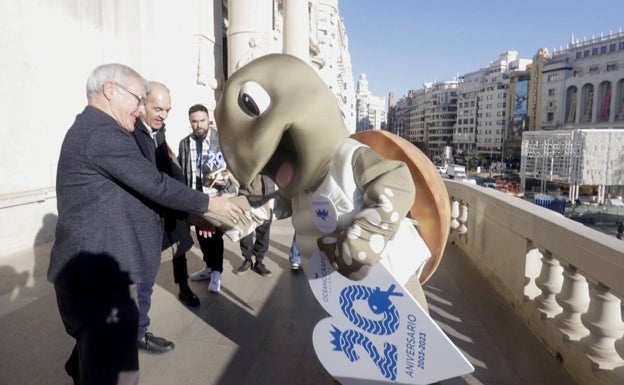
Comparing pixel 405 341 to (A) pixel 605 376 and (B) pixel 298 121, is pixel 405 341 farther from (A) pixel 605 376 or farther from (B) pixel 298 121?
→ (A) pixel 605 376

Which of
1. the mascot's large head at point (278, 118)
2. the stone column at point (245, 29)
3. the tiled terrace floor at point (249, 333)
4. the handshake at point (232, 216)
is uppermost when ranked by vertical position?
the stone column at point (245, 29)

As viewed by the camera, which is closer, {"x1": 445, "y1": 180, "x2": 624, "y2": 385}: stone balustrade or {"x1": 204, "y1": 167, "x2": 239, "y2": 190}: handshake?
{"x1": 445, "y1": 180, "x2": 624, "y2": 385}: stone balustrade

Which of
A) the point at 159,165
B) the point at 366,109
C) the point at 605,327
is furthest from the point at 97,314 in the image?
the point at 366,109

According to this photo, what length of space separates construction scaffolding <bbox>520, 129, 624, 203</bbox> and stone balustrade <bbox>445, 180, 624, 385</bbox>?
36641mm

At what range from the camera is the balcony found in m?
2.09

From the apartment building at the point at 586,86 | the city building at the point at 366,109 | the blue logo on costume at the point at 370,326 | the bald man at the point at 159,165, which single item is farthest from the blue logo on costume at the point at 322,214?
the city building at the point at 366,109

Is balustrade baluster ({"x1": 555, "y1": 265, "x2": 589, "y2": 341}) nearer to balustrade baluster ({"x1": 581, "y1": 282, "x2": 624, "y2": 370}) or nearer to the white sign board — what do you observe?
balustrade baluster ({"x1": 581, "y1": 282, "x2": 624, "y2": 370})

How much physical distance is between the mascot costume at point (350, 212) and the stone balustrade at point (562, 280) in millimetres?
870

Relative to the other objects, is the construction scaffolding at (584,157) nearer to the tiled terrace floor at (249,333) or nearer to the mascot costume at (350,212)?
the tiled terrace floor at (249,333)

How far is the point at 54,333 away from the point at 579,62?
278ft

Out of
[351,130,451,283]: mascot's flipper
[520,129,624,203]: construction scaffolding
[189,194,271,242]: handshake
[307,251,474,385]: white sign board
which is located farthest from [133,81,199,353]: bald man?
[520,129,624,203]: construction scaffolding

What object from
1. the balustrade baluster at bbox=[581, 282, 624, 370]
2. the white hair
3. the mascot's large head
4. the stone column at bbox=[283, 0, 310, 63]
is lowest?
the balustrade baluster at bbox=[581, 282, 624, 370]

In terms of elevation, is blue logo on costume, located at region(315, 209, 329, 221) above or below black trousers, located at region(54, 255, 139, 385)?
above

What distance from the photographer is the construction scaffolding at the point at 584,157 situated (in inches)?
1294
